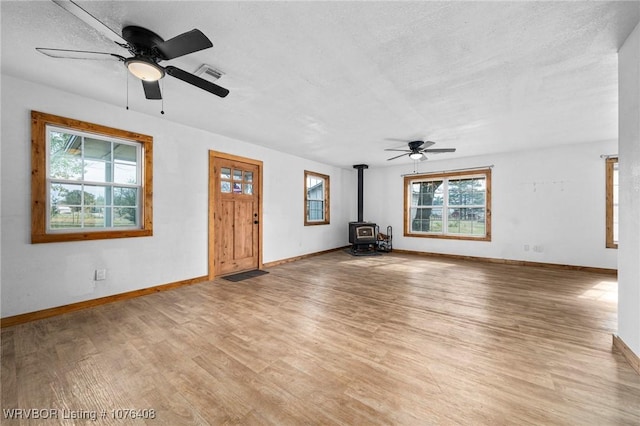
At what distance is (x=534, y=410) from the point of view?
4.79 ft

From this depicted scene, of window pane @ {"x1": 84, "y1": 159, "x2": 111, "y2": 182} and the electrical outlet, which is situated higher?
window pane @ {"x1": 84, "y1": 159, "x2": 111, "y2": 182}

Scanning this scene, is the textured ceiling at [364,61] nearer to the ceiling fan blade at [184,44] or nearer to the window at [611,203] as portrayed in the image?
the ceiling fan blade at [184,44]

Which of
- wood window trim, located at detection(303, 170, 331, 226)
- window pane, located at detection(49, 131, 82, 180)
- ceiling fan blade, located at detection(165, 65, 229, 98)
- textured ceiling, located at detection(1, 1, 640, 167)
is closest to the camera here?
textured ceiling, located at detection(1, 1, 640, 167)

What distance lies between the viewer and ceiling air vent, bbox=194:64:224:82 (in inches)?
92.9

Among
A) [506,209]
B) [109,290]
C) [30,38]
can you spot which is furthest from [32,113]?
[506,209]

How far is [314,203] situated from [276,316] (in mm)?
4402

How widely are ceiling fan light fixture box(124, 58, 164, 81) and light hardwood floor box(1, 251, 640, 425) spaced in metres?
2.30

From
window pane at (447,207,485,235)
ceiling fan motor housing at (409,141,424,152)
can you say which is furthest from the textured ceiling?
window pane at (447,207,485,235)

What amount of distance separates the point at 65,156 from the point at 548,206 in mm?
8254

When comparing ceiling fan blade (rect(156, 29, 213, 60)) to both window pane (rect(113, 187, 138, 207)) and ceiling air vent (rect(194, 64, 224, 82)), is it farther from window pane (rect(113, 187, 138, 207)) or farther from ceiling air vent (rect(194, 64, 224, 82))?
window pane (rect(113, 187, 138, 207))

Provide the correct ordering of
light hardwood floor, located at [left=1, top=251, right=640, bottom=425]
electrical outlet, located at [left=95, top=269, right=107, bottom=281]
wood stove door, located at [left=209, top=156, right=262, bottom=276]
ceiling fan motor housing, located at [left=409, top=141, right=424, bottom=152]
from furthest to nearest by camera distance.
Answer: ceiling fan motor housing, located at [left=409, top=141, right=424, bottom=152], wood stove door, located at [left=209, top=156, right=262, bottom=276], electrical outlet, located at [left=95, top=269, right=107, bottom=281], light hardwood floor, located at [left=1, top=251, right=640, bottom=425]

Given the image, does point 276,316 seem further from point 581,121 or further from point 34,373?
point 581,121

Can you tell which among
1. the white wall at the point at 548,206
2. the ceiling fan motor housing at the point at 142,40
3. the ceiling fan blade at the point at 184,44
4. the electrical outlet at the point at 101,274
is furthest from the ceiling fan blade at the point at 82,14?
the white wall at the point at 548,206

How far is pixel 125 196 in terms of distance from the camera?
11.4 feet
